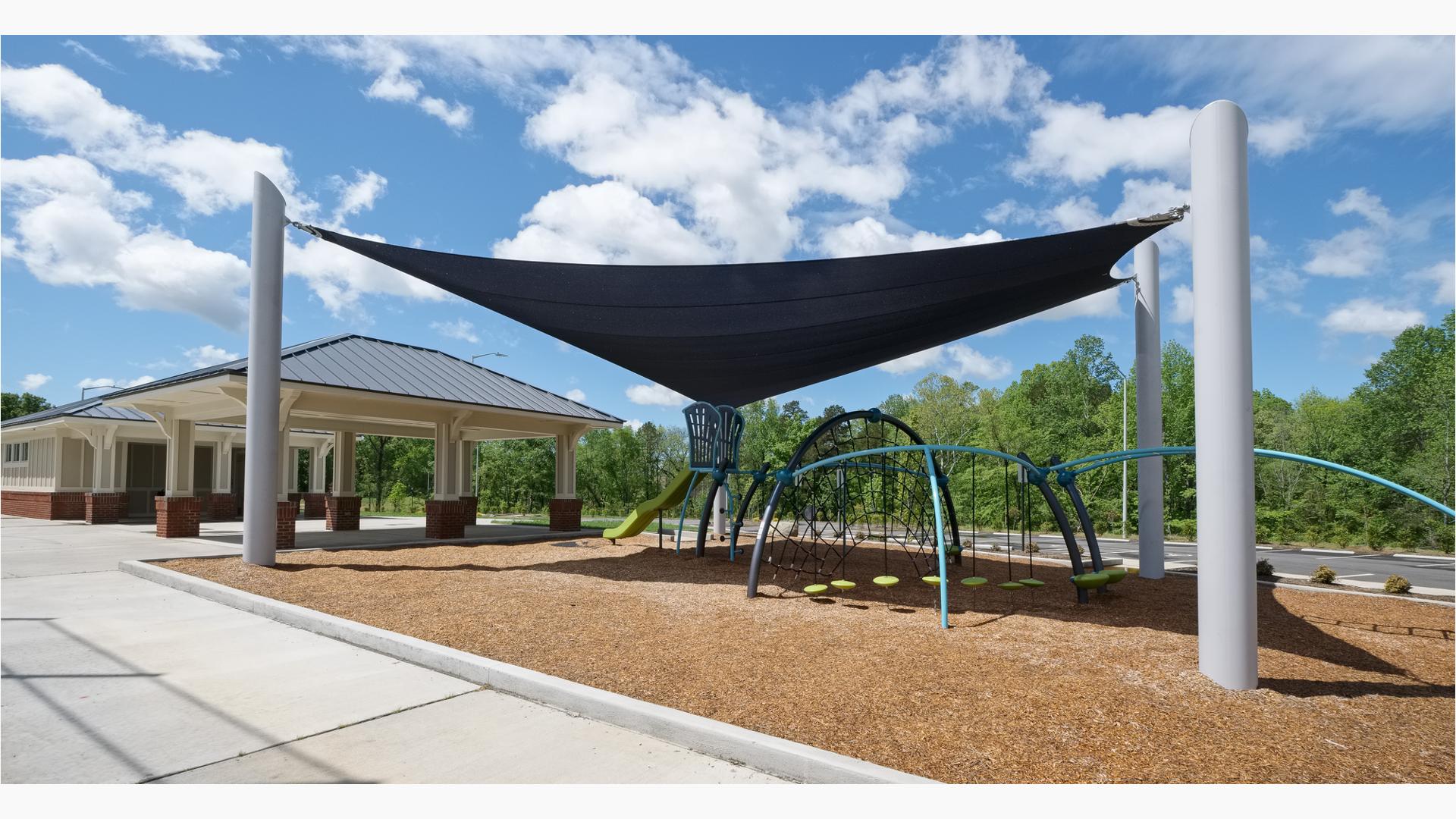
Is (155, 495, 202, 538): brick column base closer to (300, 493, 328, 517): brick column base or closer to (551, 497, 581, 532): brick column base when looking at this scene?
(551, 497, 581, 532): brick column base

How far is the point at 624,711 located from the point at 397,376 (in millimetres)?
13220

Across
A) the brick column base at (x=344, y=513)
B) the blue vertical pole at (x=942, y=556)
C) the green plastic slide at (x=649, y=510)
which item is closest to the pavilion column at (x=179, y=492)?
the brick column base at (x=344, y=513)

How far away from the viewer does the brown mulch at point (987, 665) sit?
3.63 meters

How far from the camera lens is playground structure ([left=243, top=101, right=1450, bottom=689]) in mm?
4684

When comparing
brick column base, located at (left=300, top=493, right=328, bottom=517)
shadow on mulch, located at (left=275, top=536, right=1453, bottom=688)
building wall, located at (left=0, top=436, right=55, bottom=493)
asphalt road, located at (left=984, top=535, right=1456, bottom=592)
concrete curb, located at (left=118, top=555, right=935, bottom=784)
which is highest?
building wall, located at (left=0, top=436, right=55, bottom=493)

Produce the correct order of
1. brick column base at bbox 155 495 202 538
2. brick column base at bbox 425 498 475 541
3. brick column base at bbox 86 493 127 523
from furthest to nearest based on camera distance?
brick column base at bbox 86 493 127 523
brick column base at bbox 155 495 202 538
brick column base at bbox 425 498 475 541

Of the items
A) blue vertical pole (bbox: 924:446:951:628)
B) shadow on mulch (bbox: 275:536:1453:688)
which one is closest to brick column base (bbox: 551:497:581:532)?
shadow on mulch (bbox: 275:536:1453:688)

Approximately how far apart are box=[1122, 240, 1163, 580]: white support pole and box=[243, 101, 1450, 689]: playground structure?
0.08 feet

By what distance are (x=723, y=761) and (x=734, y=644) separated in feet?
7.13

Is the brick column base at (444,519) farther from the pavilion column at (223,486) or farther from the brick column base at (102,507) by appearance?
the brick column base at (102,507)

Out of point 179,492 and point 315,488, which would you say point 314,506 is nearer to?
point 315,488

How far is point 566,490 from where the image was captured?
18.2 metres

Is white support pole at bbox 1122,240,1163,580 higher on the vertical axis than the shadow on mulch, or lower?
higher

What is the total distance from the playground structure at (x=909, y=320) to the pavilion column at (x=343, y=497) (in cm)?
898
